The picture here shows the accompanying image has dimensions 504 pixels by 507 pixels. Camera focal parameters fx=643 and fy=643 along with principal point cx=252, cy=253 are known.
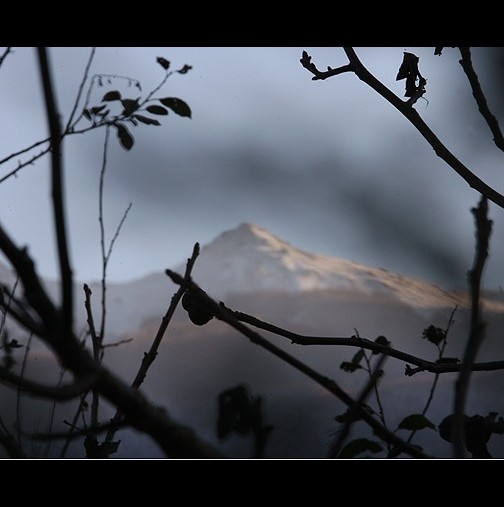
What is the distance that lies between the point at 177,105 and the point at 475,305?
1.04 meters

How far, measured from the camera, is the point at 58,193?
0.25m

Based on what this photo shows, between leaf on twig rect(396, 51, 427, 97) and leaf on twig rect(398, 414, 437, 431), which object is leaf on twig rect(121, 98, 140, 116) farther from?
leaf on twig rect(398, 414, 437, 431)

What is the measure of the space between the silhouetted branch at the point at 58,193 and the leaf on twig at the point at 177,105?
A: 38.8 inches

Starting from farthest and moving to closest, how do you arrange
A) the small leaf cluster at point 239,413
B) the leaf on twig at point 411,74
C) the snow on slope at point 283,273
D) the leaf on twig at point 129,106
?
the snow on slope at point 283,273 < the leaf on twig at point 129,106 < the leaf on twig at point 411,74 < the small leaf cluster at point 239,413

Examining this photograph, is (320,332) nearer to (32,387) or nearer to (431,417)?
(431,417)

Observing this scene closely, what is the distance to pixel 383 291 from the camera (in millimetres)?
2305

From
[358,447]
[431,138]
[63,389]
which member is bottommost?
[358,447]

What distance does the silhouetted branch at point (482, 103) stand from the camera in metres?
0.96

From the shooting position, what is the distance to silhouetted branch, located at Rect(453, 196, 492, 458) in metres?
0.26

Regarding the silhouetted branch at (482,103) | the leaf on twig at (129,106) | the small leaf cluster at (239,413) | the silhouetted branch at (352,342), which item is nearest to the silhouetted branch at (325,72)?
the silhouetted branch at (482,103)

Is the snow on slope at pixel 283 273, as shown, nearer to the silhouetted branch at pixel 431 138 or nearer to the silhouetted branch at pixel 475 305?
the silhouetted branch at pixel 431 138

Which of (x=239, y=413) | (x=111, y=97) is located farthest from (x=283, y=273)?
(x=239, y=413)

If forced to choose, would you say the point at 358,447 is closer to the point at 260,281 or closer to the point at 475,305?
the point at 475,305
